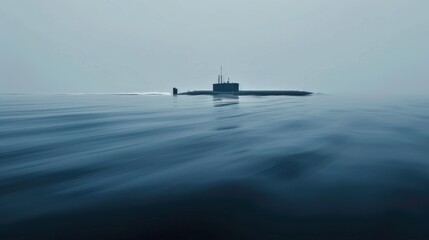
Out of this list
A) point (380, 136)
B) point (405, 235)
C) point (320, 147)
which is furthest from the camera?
point (380, 136)

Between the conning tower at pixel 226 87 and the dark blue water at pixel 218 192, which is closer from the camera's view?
the dark blue water at pixel 218 192

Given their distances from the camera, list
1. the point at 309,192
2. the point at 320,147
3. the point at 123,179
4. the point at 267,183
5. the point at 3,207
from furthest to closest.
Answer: the point at 320,147
the point at 123,179
the point at 267,183
the point at 309,192
the point at 3,207

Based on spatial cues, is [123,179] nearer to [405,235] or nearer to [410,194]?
[405,235]

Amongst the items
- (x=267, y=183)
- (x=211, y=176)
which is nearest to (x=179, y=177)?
(x=211, y=176)

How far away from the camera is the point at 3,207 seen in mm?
4066

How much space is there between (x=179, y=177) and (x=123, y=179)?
1228 millimetres

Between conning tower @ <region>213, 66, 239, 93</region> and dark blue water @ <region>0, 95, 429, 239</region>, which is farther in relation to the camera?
conning tower @ <region>213, 66, 239, 93</region>

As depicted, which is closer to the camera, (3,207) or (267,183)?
(3,207)

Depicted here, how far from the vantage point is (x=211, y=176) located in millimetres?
5387

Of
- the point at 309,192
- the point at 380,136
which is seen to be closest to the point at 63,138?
the point at 309,192

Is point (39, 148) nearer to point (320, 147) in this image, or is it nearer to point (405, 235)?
point (320, 147)

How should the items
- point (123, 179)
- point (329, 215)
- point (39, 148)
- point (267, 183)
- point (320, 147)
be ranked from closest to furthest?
point (329, 215) → point (267, 183) → point (123, 179) → point (320, 147) → point (39, 148)

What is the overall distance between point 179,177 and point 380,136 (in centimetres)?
902

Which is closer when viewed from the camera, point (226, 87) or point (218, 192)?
point (218, 192)
